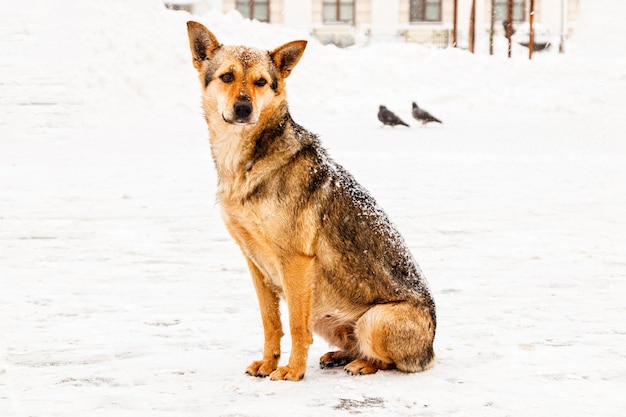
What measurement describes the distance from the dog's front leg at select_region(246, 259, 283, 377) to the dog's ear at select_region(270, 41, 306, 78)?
3.34 ft

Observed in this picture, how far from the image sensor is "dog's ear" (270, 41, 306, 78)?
4.93 metres

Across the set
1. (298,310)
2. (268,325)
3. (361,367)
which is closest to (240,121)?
(298,310)

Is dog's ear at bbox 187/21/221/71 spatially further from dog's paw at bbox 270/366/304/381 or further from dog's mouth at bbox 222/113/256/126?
dog's paw at bbox 270/366/304/381

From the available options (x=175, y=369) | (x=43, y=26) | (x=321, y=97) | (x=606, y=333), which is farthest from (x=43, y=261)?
(x=43, y=26)

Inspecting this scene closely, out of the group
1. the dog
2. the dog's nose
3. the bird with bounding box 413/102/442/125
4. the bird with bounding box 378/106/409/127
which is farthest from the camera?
the bird with bounding box 413/102/442/125

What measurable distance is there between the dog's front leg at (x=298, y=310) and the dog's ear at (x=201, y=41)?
3.78 feet

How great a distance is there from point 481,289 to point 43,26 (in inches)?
915

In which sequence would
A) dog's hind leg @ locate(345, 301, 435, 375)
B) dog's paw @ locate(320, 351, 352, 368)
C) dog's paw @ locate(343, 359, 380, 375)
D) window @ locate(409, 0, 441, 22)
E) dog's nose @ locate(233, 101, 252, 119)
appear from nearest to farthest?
1. dog's nose @ locate(233, 101, 252, 119)
2. dog's hind leg @ locate(345, 301, 435, 375)
3. dog's paw @ locate(343, 359, 380, 375)
4. dog's paw @ locate(320, 351, 352, 368)
5. window @ locate(409, 0, 441, 22)

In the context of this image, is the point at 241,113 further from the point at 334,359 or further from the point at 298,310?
the point at 334,359

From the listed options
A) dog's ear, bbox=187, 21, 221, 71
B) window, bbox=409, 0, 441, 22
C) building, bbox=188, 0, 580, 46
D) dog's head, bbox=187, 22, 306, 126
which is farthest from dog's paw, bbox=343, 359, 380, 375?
window, bbox=409, 0, 441, 22

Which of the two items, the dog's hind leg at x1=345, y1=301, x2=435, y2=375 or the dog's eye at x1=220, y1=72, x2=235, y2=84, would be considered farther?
the dog's hind leg at x1=345, y1=301, x2=435, y2=375

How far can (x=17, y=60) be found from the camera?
998 inches

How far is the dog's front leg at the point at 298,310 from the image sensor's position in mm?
4785

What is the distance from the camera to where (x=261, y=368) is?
5.05m
